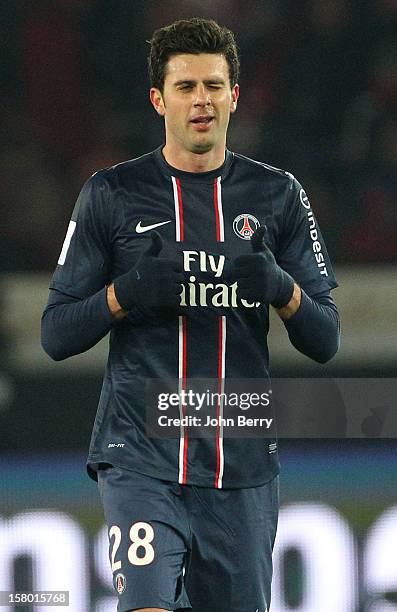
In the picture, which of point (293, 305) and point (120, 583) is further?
point (293, 305)

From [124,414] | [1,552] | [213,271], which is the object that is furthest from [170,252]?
[1,552]

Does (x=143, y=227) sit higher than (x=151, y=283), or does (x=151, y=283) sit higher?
(x=143, y=227)

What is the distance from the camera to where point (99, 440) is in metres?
2.72

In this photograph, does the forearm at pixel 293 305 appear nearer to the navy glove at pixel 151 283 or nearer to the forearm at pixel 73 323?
the navy glove at pixel 151 283

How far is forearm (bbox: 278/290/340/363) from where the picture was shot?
272 centimetres

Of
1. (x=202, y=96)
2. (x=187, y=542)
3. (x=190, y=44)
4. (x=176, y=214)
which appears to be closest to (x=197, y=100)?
(x=202, y=96)

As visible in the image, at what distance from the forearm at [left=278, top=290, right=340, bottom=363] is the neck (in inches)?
13.7

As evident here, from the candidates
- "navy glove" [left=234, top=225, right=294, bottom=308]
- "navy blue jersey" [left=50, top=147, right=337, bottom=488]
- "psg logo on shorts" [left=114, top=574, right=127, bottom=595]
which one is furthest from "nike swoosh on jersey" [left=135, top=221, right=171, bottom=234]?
"psg logo on shorts" [left=114, top=574, right=127, bottom=595]

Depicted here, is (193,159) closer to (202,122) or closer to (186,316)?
(202,122)

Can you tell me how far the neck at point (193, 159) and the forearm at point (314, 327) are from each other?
35 centimetres

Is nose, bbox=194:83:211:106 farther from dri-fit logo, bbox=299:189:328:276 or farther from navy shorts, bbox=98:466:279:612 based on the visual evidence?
navy shorts, bbox=98:466:279:612

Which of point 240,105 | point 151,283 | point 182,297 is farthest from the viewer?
point 240,105

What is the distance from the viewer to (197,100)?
270 centimetres

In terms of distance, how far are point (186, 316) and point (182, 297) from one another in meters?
0.04
